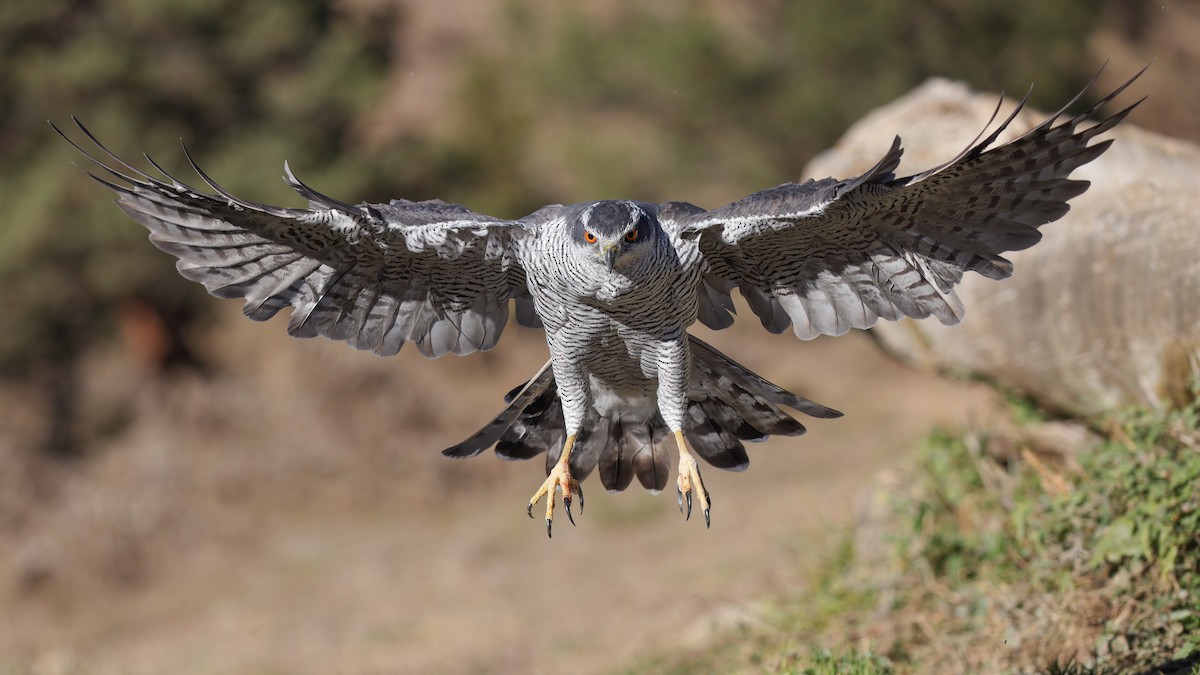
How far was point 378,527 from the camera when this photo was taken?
528 inches

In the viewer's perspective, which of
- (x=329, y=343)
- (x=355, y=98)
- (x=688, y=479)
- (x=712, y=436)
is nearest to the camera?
(x=688, y=479)

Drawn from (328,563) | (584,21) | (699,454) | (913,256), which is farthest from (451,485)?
(913,256)

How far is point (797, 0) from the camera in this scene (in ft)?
51.1

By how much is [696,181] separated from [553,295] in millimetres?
12174

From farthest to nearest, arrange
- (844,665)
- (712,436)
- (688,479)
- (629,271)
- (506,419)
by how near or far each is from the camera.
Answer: (712,436) < (506,419) < (688,479) < (844,665) < (629,271)

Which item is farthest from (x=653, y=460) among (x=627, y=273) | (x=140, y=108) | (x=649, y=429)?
(x=140, y=108)

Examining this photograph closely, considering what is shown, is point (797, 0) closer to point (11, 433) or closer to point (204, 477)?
point (204, 477)

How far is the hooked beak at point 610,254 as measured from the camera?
13.2 feet

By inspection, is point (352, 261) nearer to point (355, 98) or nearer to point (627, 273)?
point (627, 273)

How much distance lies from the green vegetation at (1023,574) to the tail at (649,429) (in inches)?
35.5

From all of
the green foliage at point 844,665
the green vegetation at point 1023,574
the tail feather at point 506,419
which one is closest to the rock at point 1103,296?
the green vegetation at point 1023,574

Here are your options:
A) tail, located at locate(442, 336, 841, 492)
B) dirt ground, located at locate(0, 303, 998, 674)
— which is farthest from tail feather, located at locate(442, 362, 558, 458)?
dirt ground, located at locate(0, 303, 998, 674)

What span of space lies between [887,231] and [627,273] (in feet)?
3.13

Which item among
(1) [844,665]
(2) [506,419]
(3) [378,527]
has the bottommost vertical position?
(1) [844,665]
